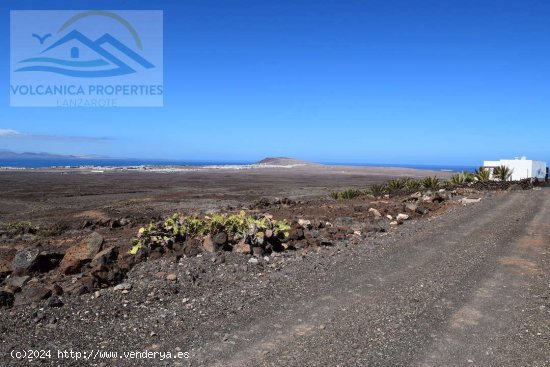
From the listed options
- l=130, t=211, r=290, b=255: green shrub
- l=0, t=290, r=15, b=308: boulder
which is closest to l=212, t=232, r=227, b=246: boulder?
l=130, t=211, r=290, b=255: green shrub

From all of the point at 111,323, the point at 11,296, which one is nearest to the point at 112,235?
the point at 11,296

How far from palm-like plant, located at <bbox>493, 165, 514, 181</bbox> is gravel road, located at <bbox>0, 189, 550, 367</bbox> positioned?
21.1 m

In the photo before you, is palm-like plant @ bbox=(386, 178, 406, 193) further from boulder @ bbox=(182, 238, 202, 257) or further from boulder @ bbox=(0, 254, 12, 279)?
boulder @ bbox=(0, 254, 12, 279)

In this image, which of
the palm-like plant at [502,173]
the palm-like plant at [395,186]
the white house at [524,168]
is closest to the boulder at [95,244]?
the palm-like plant at [395,186]

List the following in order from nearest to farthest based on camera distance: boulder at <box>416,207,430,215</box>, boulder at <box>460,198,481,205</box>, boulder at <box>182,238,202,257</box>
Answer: boulder at <box>182,238,202,257</box> → boulder at <box>416,207,430,215</box> → boulder at <box>460,198,481,205</box>

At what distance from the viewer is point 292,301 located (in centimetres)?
632

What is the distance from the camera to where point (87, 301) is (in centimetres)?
623

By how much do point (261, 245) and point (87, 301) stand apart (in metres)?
3.57

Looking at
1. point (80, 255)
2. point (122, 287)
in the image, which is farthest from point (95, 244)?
point (122, 287)

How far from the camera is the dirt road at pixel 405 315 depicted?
4.77m

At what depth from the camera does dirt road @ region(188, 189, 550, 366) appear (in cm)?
477

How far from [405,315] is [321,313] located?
104 cm

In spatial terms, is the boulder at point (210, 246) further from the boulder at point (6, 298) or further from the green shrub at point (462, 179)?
the green shrub at point (462, 179)

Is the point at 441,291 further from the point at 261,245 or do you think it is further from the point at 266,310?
the point at 261,245
